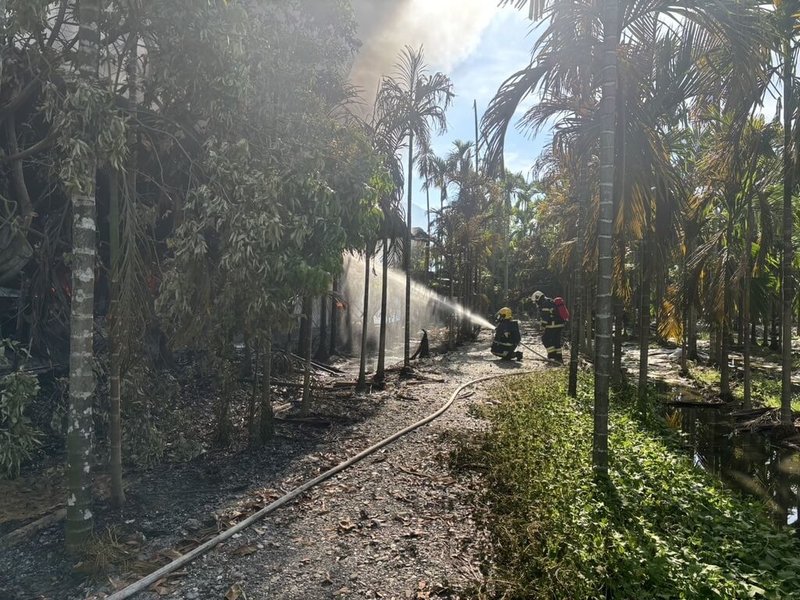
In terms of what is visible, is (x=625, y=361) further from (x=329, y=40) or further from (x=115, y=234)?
(x=115, y=234)

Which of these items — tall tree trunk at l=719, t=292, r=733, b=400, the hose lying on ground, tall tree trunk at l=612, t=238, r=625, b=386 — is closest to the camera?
the hose lying on ground

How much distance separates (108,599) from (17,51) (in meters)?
5.61

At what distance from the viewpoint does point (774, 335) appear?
3003cm

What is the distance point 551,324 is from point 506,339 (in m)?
1.91

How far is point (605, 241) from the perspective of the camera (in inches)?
242

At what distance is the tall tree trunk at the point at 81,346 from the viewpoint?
4727 millimetres

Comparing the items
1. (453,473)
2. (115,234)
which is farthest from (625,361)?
(115,234)

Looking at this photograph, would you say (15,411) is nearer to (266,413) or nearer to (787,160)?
(266,413)

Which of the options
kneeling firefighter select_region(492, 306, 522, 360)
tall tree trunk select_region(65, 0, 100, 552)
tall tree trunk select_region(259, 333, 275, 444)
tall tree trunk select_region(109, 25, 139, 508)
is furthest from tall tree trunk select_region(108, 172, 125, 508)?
kneeling firefighter select_region(492, 306, 522, 360)

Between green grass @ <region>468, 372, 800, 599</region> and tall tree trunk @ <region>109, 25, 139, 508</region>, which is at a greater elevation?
tall tree trunk @ <region>109, 25, 139, 508</region>

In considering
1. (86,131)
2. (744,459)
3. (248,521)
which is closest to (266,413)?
(248,521)

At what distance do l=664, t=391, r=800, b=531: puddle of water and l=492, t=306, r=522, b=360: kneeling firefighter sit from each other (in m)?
8.22

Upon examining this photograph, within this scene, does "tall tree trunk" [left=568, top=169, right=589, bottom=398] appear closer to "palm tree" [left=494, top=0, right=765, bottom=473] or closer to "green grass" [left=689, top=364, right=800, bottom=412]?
"palm tree" [left=494, top=0, right=765, bottom=473]

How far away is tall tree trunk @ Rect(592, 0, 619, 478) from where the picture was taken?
238 inches
